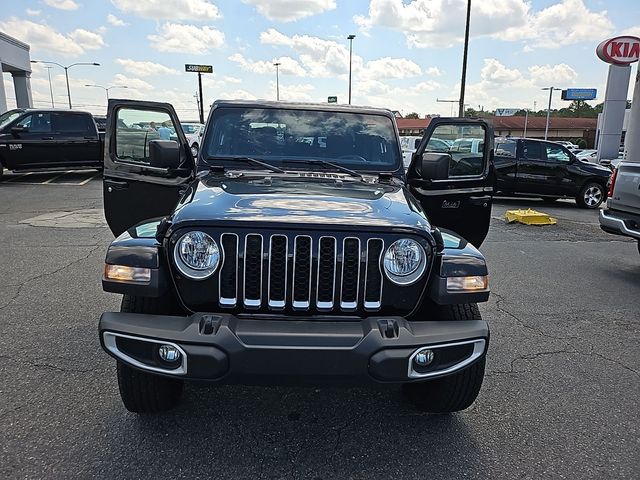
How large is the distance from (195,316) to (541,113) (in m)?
122

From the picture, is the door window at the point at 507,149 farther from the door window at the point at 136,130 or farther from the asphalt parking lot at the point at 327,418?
the door window at the point at 136,130

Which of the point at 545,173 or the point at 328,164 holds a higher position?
the point at 328,164

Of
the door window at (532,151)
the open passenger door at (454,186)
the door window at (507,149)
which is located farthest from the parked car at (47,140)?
the open passenger door at (454,186)

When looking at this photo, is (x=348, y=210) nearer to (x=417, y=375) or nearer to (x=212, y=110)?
(x=417, y=375)

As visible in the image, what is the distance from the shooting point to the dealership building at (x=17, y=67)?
82.4 feet

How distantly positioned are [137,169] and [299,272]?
7.89 ft

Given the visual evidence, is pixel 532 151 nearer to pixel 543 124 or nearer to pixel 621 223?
pixel 621 223

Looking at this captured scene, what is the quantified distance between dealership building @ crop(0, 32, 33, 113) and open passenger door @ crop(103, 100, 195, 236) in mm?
23730

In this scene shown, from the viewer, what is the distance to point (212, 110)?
4.03m

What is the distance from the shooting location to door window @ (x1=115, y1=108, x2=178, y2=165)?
4.41 meters

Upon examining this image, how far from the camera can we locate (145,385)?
8.82 ft

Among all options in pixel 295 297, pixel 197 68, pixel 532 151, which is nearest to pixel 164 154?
pixel 295 297

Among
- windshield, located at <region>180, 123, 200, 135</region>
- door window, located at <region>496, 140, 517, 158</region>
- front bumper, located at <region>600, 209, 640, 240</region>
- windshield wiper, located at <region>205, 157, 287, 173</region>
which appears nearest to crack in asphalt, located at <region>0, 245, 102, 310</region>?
windshield wiper, located at <region>205, 157, 287, 173</region>

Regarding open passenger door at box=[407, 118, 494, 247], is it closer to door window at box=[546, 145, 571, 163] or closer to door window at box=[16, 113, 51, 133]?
door window at box=[546, 145, 571, 163]
